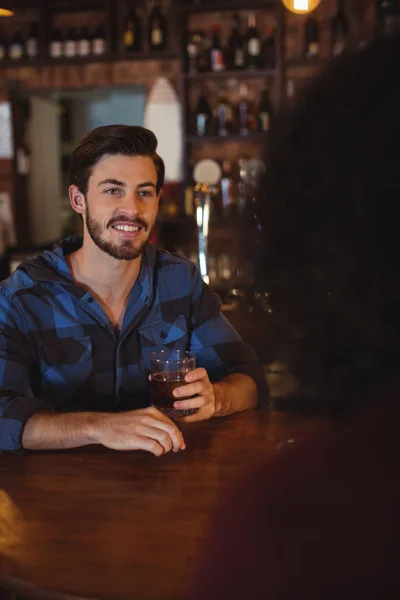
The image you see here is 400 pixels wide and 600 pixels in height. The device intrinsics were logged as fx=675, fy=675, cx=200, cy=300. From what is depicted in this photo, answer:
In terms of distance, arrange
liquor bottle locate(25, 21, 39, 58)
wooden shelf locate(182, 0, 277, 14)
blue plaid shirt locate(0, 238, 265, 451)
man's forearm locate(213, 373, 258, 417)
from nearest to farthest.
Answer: man's forearm locate(213, 373, 258, 417) < blue plaid shirt locate(0, 238, 265, 451) < wooden shelf locate(182, 0, 277, 14) < liquor bottle locate(25, 21, 39, 58)

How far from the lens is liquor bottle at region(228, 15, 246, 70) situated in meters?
4.70

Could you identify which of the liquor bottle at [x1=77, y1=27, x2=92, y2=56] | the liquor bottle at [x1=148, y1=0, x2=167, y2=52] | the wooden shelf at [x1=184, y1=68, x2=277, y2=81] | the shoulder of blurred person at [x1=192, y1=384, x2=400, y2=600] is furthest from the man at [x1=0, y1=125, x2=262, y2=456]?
the liquor bottle at [x1=77, y1=27, x2=92, y2=56]

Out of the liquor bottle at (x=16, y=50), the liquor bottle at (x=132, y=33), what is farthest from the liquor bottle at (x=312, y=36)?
the liquor bottle at (x=16, y=50)

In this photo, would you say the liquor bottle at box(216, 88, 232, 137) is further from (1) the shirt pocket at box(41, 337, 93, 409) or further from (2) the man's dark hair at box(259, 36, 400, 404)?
(2) the man's dark hair at box(259, 36, 400, 404)

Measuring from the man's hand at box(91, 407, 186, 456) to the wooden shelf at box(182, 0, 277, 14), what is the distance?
3868 mm

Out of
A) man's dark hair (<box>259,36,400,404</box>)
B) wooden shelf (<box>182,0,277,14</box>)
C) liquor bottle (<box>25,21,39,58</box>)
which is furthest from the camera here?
liquor bottle (<box>25,21,39,58</box>)

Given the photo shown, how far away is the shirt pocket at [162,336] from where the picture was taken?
1868mm

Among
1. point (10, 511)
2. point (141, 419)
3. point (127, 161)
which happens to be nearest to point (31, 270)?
point (127, 161)

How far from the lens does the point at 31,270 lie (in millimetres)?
1812

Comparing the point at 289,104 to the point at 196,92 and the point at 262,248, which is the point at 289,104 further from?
the point at 196,92

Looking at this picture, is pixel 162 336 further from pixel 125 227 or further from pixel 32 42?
pixel 32 42

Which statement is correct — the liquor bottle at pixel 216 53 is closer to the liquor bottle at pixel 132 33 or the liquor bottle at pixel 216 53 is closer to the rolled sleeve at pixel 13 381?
the liquor bottle at pixel 132 33

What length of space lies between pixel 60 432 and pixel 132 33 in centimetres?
407

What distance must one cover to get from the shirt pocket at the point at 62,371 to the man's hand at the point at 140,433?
37cm
